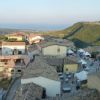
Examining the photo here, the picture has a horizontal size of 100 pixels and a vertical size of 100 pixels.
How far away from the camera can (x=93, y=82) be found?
896 inches

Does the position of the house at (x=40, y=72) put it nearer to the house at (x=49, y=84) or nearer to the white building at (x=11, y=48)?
the house at (x=49, y=84)

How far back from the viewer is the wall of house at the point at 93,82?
71.6ft

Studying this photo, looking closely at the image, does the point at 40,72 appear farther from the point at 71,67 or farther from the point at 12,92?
the point at 71,67

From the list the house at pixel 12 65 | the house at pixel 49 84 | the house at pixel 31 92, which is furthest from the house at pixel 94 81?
the house at pixel 12 65

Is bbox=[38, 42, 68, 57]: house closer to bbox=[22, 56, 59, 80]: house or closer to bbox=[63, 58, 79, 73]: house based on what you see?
bbox=[63, 58, 79, 73]: house

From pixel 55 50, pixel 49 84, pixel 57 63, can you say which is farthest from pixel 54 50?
pixel 49 84

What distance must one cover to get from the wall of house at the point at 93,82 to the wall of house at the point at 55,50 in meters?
16.5

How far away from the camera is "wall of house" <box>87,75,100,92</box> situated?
2183 cm

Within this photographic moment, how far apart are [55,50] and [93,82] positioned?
57.1 ft

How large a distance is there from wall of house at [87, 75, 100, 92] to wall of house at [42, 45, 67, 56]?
54.2 feet

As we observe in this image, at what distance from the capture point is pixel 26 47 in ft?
147

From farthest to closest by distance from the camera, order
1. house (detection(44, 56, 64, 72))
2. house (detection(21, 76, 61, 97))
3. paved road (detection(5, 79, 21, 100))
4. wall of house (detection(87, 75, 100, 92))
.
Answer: house (detection(44, 56, 64, 72))
paved road (detection(5, 79, 21, 100))
house (detection(21, 76, 61, 97))
wall of house (detection(87, 75, 100, 92))

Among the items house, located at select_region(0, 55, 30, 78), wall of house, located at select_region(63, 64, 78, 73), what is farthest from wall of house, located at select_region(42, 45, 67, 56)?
wall of house, located at select_region(63, 64, 78, 73)

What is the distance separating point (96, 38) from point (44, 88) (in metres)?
46.5
